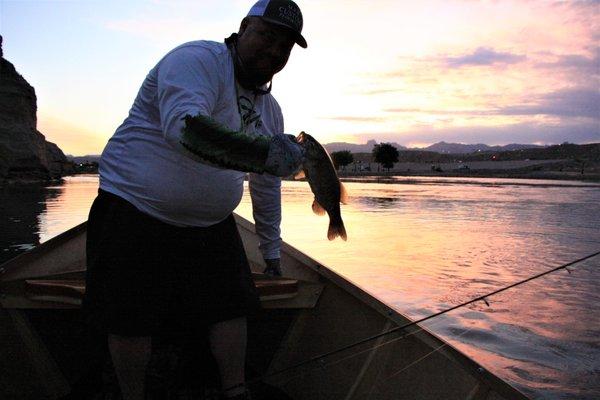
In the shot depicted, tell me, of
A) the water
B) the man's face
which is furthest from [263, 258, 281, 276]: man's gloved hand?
the water

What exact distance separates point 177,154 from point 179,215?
28cm

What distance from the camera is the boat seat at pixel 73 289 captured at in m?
3.06

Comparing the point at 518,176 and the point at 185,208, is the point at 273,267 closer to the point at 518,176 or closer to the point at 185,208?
the point at 185,208

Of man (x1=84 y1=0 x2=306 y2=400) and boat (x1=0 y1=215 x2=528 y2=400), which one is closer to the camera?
man (x1=84 y1=0 x2=306 y2=400)

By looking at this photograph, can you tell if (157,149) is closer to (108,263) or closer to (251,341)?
(108,263)

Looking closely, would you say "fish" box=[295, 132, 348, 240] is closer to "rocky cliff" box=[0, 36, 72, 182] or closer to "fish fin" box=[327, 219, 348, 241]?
"fish fin" box=[327, 219, 348, 241]

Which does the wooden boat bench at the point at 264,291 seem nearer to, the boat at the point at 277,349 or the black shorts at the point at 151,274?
the boat at the point at 277,349

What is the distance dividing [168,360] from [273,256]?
92cm

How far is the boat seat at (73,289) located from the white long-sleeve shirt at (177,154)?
0.94m

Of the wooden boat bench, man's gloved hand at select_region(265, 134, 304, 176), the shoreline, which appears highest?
man's gloved hand at select_region(265, 134, 304, 176)

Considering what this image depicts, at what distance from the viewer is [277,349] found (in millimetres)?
3801

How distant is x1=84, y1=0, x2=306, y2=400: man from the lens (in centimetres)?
221

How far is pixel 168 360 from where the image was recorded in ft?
11.2

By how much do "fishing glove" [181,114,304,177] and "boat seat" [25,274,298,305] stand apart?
150 centimetres
